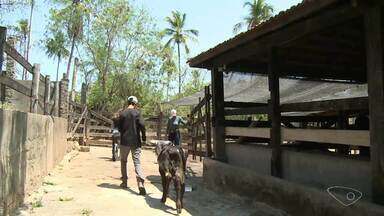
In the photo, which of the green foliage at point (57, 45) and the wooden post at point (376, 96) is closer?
the wooden post at point (376, 96)

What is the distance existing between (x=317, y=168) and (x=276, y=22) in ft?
7.36

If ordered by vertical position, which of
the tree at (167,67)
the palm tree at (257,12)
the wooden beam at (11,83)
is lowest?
the wooden beam at (11,83)

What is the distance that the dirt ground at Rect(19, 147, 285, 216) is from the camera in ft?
25.7

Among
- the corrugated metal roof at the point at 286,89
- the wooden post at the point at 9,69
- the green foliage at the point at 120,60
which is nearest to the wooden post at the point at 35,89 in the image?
the wooden post at the point at 9,69

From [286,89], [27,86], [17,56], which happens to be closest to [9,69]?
[17,56]

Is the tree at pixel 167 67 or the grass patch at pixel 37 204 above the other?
the tree at pixel 167 67

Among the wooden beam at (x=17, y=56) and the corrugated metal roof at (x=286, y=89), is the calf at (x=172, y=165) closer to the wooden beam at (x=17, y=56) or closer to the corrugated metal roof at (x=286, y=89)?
the wooden beam at (x=17, y=56)

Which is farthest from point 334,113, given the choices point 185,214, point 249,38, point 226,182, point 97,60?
point 97,60

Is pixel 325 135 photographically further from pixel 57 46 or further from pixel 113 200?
pixel 57 46

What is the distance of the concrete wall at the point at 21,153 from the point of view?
20.3 ft

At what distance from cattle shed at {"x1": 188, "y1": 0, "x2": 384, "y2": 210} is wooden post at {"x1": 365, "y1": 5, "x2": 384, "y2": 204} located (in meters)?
0.01

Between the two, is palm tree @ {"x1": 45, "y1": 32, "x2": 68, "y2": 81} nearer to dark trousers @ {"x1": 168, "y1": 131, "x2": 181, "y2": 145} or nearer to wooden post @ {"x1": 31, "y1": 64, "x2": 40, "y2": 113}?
dark trousers @ {"x1": 168, "y1": 131, "x2": 181, "y2": 145}

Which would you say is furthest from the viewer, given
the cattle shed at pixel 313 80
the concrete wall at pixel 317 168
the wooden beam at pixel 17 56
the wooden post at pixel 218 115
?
the wooden post at pixel 218 115

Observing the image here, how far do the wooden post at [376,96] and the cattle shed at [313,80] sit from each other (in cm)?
1
